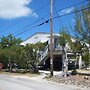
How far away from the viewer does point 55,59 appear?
159 feet

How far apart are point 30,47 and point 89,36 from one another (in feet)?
33.8

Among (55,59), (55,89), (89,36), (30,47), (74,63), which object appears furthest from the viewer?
(74,63)

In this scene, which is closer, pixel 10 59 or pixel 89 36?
pixel 89 36

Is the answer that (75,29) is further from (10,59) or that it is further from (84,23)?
(10,59)

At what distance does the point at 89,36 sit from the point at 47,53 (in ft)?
48.4

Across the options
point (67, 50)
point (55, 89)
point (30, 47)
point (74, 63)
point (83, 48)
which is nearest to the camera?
point (55, 89)

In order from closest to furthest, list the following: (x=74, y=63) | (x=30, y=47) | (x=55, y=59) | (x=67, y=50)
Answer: (x=30, y=47), (x=67, y=50), (x=55, y=59), (x=74, y=63)

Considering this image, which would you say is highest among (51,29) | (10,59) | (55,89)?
(51,29)

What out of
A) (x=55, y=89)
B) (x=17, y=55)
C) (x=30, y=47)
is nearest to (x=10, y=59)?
(x=17, y=55)

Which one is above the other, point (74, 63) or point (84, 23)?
point (84, 23)

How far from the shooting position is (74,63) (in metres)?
51.5

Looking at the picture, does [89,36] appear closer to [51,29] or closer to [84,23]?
[84,23]

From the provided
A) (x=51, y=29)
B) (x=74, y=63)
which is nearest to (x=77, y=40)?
(x=51, y=29)

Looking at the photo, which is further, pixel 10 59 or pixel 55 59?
pixel 55 59
